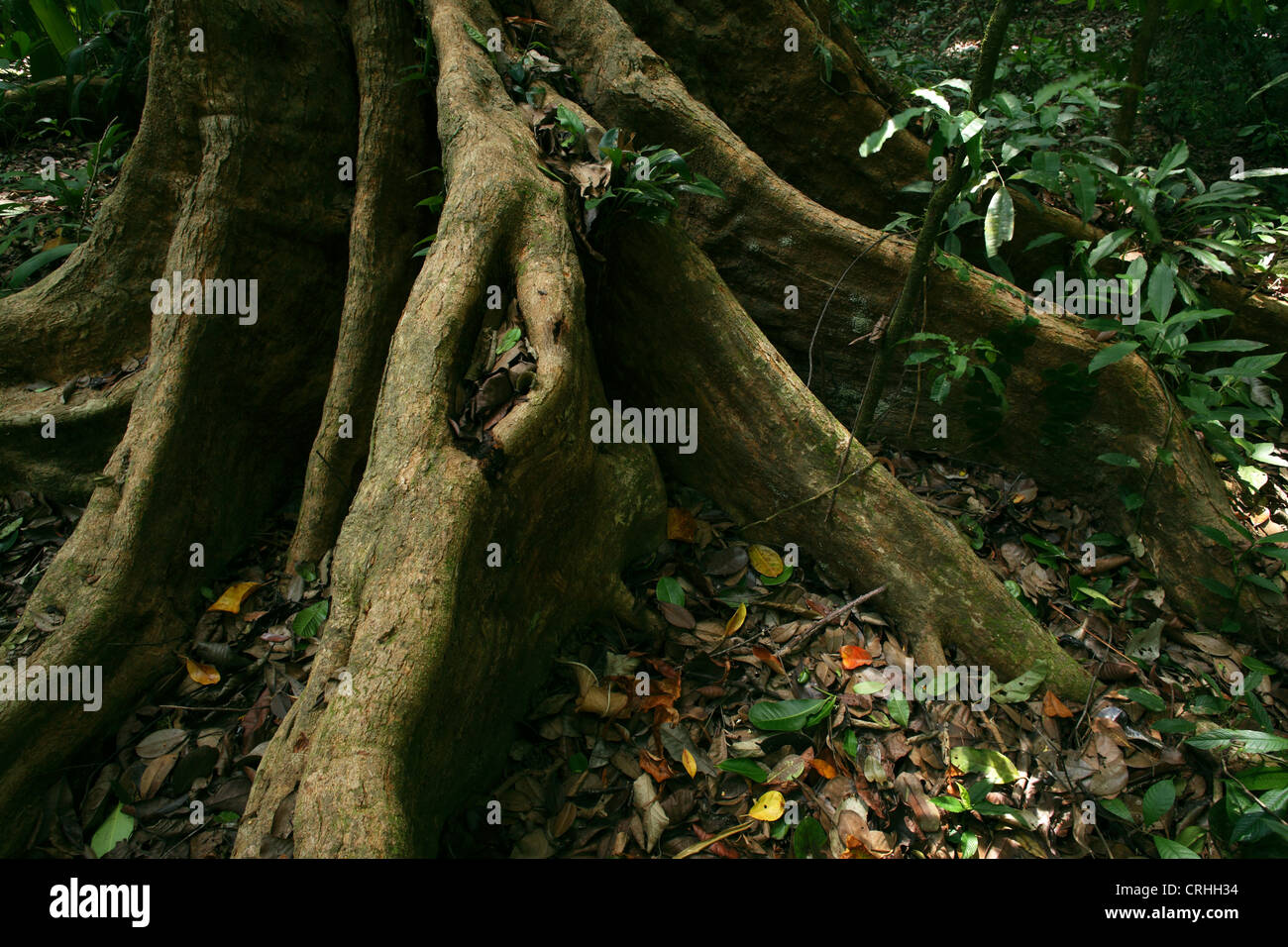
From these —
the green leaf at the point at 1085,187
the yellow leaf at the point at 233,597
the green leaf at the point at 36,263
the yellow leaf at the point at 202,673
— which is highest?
the green leaf at the point at 36,263

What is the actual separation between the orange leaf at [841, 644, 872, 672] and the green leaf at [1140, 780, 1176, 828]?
35.1 inches

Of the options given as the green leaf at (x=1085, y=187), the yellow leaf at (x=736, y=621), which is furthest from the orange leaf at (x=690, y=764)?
the green leaf at (x=1085, y=187)

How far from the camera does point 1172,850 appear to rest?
2207 mm

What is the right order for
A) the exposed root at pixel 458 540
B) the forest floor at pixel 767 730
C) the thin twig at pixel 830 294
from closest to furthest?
the exposed root at pixel 458 540, the forest floor at pixel 767 730, the thin twig at pixel 830 294

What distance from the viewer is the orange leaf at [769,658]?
2.64 m

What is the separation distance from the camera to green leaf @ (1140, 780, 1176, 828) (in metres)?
2.26

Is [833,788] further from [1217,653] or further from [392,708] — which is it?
[1217,653]

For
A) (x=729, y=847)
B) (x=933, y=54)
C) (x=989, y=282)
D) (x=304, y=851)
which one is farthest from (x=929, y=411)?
(x=933, y=54)

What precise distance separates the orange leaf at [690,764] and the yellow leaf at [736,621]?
487 mm

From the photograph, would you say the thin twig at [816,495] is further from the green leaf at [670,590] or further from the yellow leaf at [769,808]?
the yellow leaf at [769,808]

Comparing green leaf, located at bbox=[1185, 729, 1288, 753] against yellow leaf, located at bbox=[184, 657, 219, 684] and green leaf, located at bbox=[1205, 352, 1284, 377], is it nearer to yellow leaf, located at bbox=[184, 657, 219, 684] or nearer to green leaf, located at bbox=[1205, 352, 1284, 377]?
green leaf, located at bbox=[1205, 352, 1284, 377]

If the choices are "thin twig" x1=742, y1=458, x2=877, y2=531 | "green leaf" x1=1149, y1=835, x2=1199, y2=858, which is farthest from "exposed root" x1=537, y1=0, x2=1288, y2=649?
"green leaf" x1=1149, y1=835, x2=1199, y2=858

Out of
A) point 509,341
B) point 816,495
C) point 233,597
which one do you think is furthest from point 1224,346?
point 233,597
